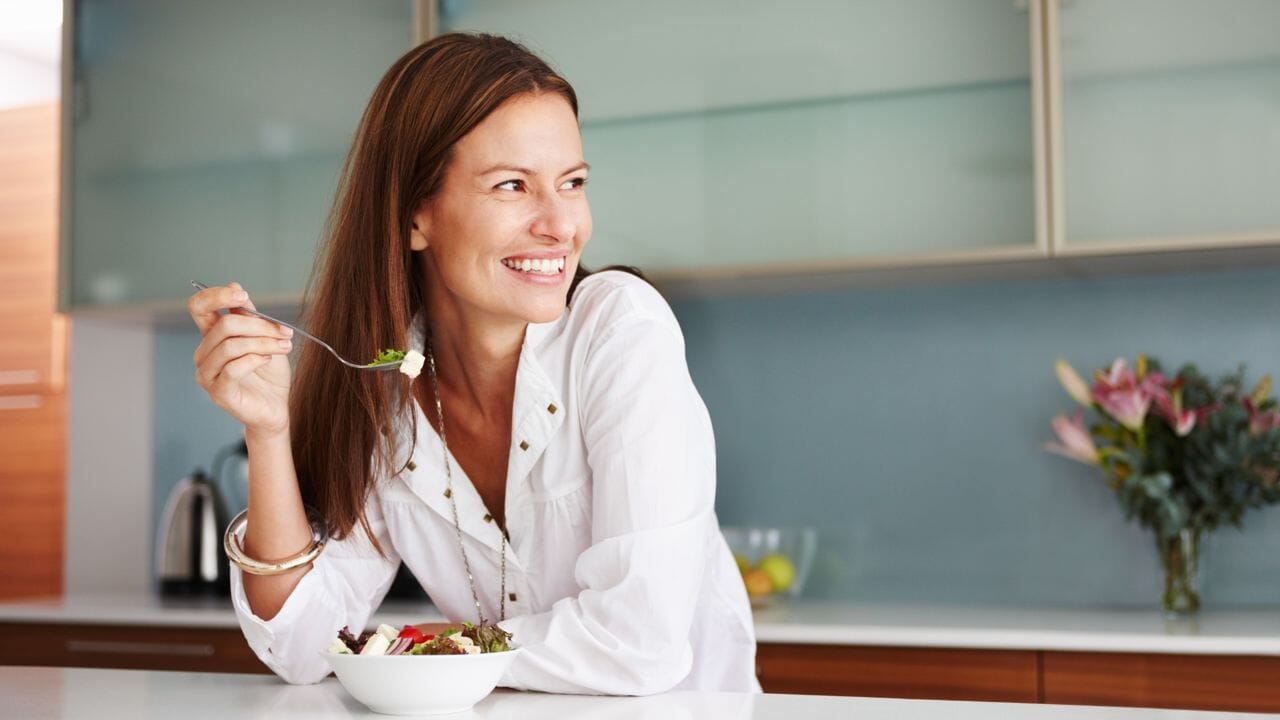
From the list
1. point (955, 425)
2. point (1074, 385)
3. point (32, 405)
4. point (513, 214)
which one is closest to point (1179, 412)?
point (1074, 385)

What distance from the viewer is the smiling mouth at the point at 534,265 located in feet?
4.43

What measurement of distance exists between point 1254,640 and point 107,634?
2.05 m

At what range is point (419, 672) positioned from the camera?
1.03 metres

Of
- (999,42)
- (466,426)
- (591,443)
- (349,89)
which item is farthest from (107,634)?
(999,42)

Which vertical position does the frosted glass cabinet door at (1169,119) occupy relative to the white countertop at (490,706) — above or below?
above

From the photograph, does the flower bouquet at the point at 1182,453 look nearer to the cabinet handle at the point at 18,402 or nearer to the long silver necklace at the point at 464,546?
the long silver necklace at the point at 464,546

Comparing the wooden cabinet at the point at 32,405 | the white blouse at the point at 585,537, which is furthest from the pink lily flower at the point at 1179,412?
the wooden cabinet at the point at 32,405

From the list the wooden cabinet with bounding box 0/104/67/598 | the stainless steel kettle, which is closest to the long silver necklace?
the stainless steel kettle

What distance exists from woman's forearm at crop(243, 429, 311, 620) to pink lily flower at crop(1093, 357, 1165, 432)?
1.45 metres

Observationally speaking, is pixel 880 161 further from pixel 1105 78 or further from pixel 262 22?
pixel 262 22

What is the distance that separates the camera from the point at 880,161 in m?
2.34

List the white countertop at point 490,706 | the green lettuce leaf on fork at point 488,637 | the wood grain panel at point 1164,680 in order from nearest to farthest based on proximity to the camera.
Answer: the white countertop at point 490,706
the green lettuce leaf on fork at point 488,637
the wood grain panel at point 1164,680

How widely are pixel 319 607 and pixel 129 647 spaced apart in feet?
4.54

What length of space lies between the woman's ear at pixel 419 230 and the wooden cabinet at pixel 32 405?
9.02 ft
